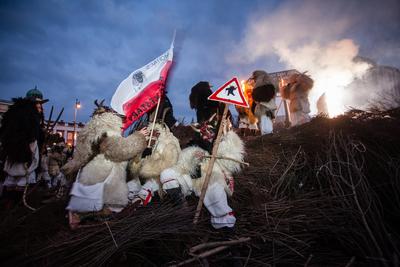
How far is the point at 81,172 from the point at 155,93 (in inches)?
69.3

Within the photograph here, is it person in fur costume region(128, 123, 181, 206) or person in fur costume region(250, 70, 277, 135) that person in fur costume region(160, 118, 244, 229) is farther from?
person in fur costume region(250, 70, 277, 135)

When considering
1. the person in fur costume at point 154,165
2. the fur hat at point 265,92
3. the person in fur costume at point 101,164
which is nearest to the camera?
the person in fur costume at point 101,164

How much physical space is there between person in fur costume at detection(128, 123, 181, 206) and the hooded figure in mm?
2154

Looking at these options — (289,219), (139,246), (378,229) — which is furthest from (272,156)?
(139,246)

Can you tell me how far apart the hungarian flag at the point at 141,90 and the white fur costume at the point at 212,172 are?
1.15m

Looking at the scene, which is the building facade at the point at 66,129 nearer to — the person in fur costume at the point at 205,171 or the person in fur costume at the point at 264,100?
the person in fur costume at the point at 264,100

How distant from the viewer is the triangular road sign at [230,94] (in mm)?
3387

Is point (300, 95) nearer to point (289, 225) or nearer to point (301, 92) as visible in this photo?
point (301, 92)

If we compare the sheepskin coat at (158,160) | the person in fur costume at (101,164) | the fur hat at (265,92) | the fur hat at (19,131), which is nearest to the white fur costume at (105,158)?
the person in fur costume at (101,164)

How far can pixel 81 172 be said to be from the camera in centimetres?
295

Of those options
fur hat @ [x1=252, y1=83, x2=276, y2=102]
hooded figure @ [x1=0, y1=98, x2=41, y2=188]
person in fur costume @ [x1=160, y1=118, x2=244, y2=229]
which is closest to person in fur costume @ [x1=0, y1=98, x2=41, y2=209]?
hooded figure @ [x1=0, y1=98, x2=41, y2=188]

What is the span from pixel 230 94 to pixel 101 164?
2.24 meters

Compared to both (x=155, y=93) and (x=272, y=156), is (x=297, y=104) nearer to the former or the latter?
Result: (x=272, y=156)

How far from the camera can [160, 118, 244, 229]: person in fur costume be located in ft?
9.69
